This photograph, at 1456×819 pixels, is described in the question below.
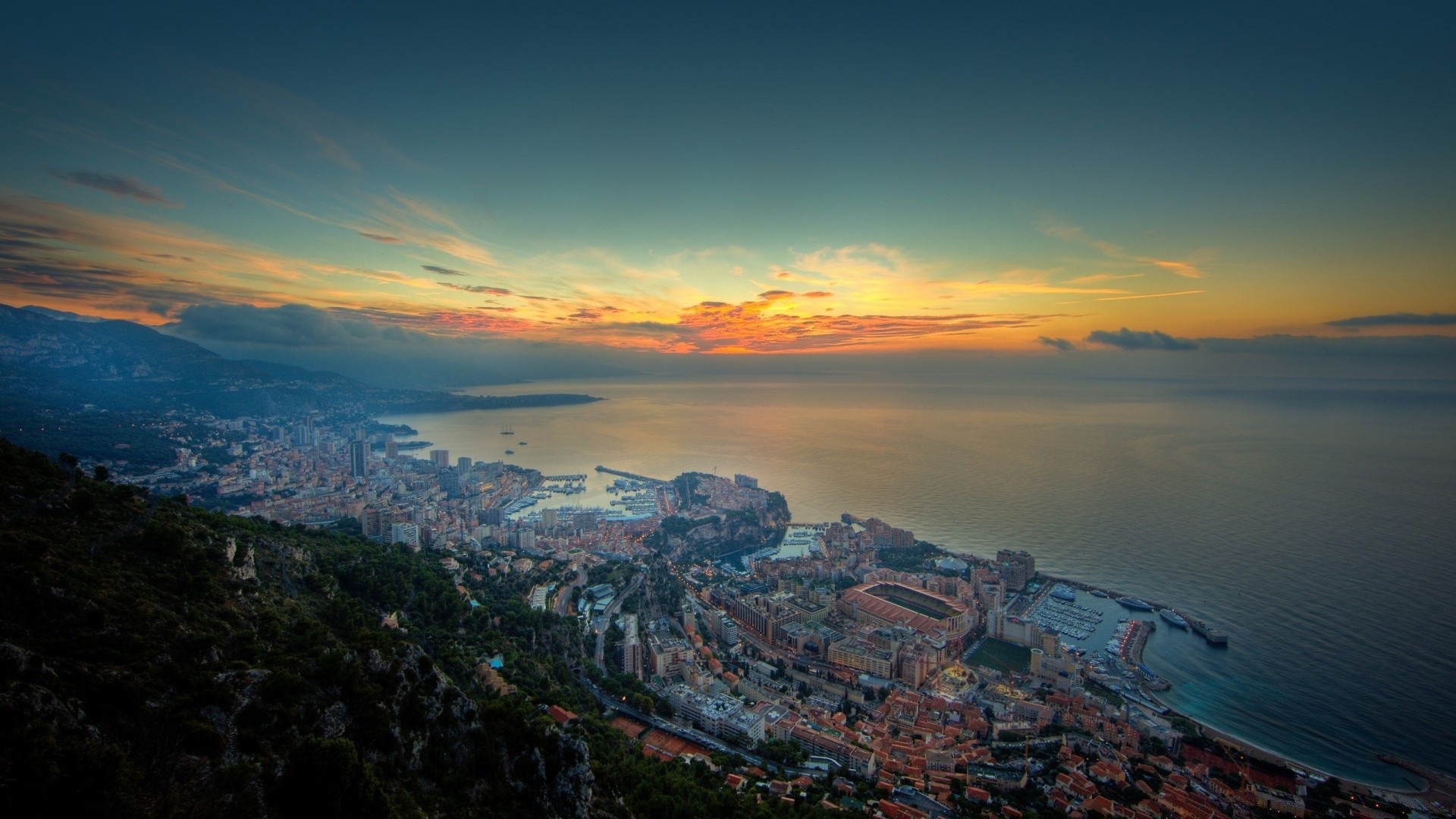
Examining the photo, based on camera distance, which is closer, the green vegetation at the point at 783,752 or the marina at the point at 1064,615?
the green vegetation at the point at 783,752

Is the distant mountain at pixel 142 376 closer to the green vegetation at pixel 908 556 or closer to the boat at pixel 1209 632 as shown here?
the green vegetation at pixel 908 556

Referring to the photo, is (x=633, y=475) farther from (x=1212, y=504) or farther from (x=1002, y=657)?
(x=1212, y=504)

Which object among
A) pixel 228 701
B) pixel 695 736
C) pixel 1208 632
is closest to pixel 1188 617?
pixel 1208 632

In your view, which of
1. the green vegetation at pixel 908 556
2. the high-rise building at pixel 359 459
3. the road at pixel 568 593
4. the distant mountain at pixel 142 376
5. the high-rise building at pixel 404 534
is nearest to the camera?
the road at pixel 568 593

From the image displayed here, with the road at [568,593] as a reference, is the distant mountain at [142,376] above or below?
above

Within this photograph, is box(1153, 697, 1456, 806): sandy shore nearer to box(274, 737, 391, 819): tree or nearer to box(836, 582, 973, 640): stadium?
box(836, 582, 973, 640): stadium

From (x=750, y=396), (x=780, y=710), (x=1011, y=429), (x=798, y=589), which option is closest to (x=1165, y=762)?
(x=780, y=710)

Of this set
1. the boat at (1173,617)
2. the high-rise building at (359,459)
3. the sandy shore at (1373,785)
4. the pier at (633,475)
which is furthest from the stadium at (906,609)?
the high-rise building at (359,459)
